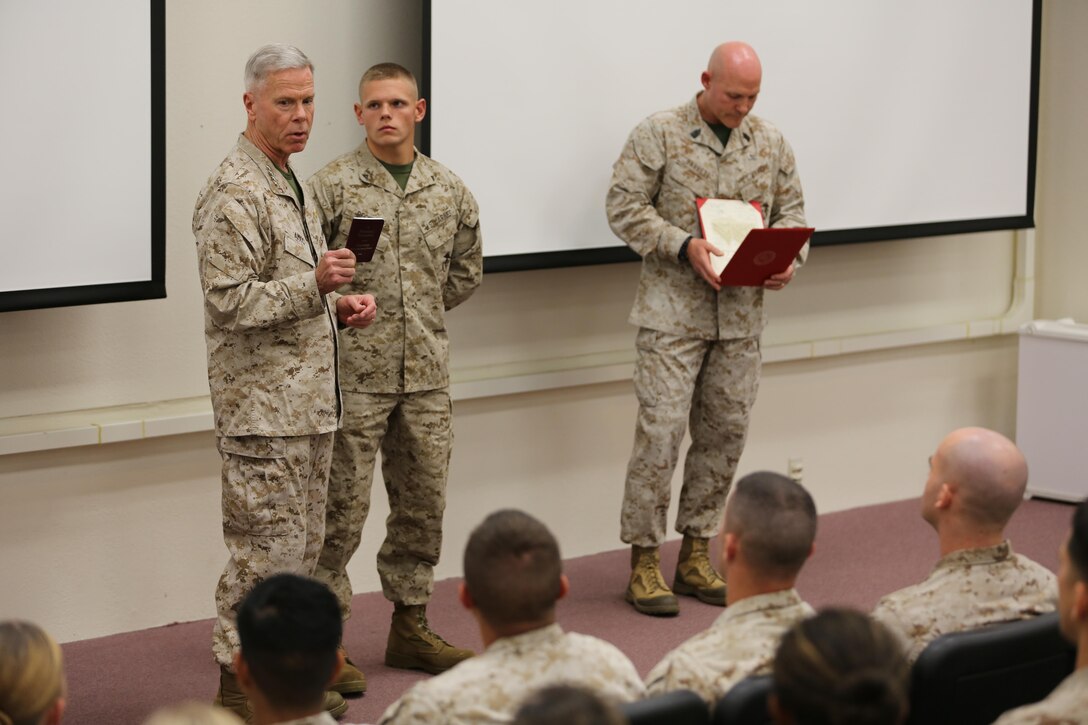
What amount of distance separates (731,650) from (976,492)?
0.71 meters

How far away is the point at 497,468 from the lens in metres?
5.07

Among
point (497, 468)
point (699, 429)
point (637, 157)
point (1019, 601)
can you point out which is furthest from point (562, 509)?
point (1019, 601)

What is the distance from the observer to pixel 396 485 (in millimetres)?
4148

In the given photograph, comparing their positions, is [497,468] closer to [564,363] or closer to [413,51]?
[564,363]

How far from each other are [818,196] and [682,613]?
1.84 m

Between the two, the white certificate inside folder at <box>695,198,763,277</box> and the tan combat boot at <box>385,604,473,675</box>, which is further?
the white certificate inside folder at <box>695,198,763,277</box>

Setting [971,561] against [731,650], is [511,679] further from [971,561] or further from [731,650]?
[971,561]

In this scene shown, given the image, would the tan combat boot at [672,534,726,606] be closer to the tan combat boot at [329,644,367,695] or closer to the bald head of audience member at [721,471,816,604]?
the tan combat boot at [329,644,367,695]

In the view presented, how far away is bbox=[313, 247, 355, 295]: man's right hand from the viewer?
11.0 feet

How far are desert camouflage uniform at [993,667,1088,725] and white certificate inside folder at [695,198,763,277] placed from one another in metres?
2.55

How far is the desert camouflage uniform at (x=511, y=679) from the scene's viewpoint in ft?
7.17

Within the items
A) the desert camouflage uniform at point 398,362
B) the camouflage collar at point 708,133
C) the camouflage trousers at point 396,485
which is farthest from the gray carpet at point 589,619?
the camouflage collar at point 708,133

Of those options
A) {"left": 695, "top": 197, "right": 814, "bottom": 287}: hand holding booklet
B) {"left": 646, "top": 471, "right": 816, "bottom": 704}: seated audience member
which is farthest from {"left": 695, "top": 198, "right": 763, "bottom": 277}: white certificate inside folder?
{"left": 646, "top": 471, "right": 816, "bottom": 704}: seated audience member

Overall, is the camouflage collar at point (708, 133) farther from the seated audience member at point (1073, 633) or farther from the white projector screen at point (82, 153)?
the seated audience member at point (1073, 633)
